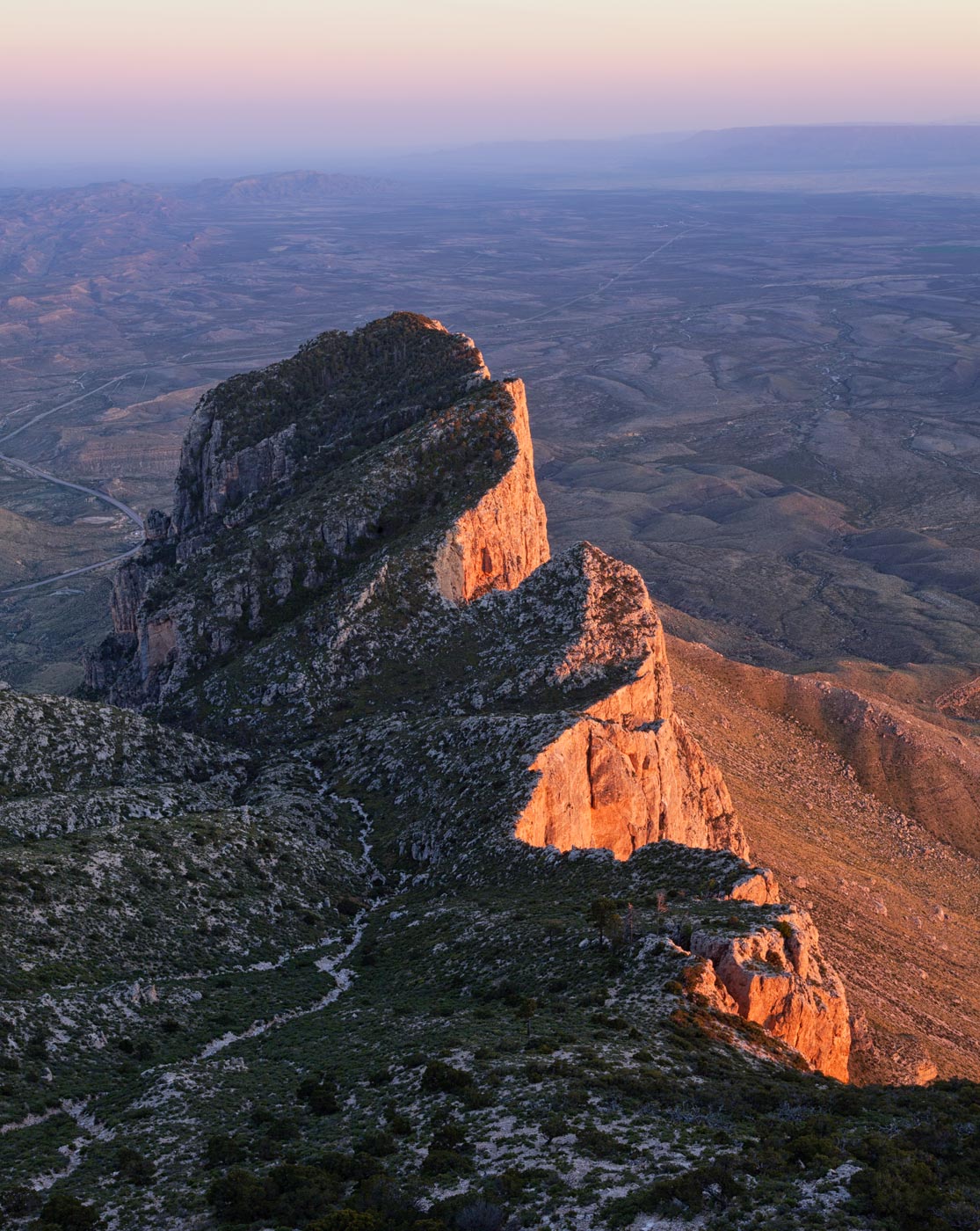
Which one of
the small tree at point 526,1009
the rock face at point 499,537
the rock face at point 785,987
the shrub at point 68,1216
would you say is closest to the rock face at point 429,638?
the rock face at point 785,987

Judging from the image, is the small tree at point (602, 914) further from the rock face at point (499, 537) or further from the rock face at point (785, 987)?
the rock face at point (499, 537)

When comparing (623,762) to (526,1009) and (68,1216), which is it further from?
(68,1216)

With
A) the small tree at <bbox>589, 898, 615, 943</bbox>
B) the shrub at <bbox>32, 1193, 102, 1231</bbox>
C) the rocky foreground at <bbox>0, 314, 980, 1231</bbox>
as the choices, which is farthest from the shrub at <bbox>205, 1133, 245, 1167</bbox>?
the small tree at <bbox>589, 898, 615, 943</bbox>

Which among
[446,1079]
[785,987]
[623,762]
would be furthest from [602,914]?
[623,762]

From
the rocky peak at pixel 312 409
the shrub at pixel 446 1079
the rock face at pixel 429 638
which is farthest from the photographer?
the rocky peak at pixel 312 409

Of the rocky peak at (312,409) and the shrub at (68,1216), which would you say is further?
the rocky peak at (312,409)

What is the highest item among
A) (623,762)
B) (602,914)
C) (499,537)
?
(499,537)
